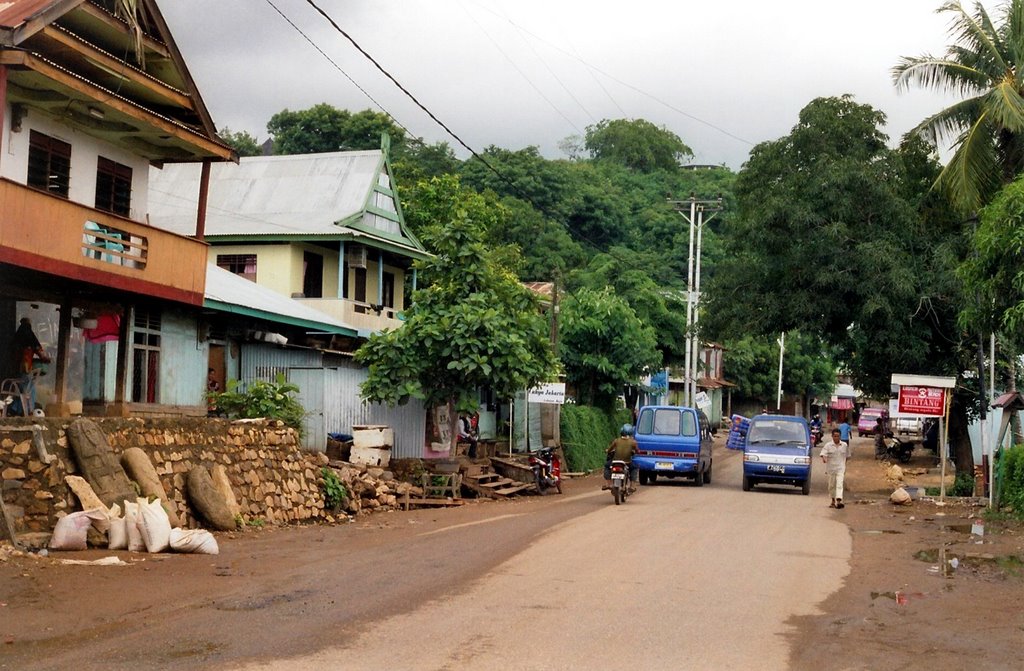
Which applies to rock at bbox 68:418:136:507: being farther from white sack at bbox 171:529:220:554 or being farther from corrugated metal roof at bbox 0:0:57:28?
corrugated metal roof at bbox 0:0:57:28

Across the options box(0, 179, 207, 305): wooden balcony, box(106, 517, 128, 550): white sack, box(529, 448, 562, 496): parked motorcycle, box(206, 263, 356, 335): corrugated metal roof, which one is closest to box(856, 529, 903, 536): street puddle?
box(529, 448, 562, 496): parked motorcycle

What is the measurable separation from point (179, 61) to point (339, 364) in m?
9.43

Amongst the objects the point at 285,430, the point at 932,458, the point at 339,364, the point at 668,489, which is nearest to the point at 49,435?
the point at 285,430

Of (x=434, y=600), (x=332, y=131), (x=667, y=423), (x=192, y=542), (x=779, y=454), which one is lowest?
(x=434, y=600)

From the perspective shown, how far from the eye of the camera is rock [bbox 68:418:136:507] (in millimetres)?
14062

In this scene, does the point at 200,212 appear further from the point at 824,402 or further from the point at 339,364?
the point at 824,402

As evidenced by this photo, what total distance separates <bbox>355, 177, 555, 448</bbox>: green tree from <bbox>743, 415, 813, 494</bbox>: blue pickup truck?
21.9 ft

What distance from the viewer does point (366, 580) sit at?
12.0m

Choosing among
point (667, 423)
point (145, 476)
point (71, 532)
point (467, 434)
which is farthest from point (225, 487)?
point (667, 423)

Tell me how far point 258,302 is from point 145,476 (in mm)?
10293

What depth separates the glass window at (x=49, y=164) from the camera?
61.3 ft

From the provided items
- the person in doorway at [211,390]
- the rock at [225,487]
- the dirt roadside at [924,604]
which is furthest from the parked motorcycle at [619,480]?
the rock at [225,487]

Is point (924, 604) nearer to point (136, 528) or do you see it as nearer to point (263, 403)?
point (136, 528)

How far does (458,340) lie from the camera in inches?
935
